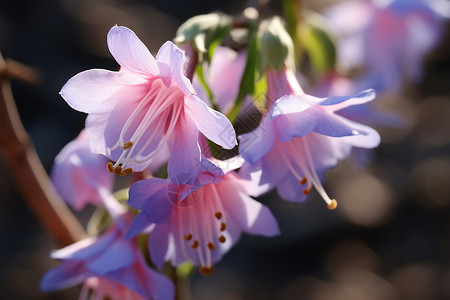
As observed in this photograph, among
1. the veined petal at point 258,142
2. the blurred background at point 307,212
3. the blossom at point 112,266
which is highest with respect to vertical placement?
the veined petal at point 258,142

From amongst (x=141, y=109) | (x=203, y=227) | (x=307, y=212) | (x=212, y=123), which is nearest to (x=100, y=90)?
(x=141, y=109)

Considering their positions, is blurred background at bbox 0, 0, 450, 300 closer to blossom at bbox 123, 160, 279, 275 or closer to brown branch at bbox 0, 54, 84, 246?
brown branch at bbox 0, 54, 84, 246

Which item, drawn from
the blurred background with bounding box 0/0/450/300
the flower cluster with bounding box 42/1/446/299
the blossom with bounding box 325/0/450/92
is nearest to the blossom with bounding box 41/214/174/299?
the flower cluster with bounding box 42/1/446/299

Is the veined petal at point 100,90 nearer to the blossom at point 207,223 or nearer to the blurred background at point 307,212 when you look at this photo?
the blossom at point 207,223

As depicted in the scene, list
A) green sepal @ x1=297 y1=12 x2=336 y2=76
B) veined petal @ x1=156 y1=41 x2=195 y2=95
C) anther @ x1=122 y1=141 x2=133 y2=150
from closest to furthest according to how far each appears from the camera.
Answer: veined petal @ x1=156 y1=41 x2=195 y2=95 < anther @ x1=122 y1=141 x2=133 y2=150 < green sepal @ x1=297 y1=12 x2=336 y2=76

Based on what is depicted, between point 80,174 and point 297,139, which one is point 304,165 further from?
point 80,174

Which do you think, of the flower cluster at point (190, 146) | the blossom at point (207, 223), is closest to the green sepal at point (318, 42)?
the flower cluster at point (190, 146)
